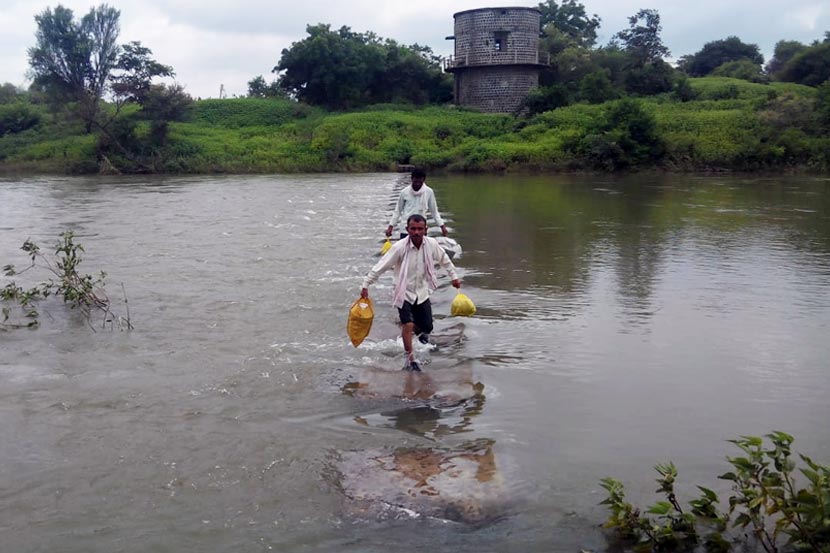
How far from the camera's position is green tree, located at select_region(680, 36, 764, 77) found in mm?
65438

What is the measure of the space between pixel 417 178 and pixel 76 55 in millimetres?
42749

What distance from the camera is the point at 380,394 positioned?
21.2 feet

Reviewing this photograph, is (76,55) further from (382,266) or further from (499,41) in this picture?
(382,266)

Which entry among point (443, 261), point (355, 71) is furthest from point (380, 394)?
point (355, 71)

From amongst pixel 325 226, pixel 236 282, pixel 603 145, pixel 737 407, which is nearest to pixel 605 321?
pixel 737 407

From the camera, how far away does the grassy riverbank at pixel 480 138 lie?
1444 inches

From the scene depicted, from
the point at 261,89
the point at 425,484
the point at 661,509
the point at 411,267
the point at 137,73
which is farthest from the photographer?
the point at 261,89

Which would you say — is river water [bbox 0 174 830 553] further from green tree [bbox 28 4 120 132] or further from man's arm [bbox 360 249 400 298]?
green tree [bbox 28 4 120 132]

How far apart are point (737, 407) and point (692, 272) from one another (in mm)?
5938

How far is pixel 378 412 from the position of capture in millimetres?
6062

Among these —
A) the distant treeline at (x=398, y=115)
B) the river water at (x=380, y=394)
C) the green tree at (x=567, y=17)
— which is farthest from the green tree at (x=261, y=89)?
the river water at (x=380, y=394)

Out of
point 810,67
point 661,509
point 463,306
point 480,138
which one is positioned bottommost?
point 661,509

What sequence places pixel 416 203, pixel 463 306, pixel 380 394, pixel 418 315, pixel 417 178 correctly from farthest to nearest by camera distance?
pixel 416 203
pixel 417 178
pixel 463 306
pixel 418 315
pixel 380 394

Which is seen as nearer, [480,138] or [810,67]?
[480,138]
